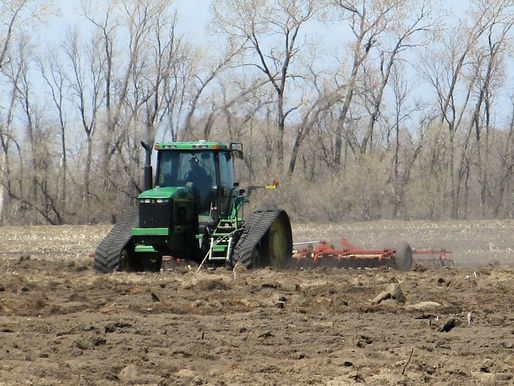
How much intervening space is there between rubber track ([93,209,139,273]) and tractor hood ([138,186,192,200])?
862mm

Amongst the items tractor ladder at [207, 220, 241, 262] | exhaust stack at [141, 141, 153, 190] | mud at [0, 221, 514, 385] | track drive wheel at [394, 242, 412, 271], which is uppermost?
exhaust stack at [141, 141, 153, 190]

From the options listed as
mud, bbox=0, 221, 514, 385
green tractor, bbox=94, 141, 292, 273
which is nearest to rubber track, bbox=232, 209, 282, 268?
green tractor, bbox=94, 141, 292, 273

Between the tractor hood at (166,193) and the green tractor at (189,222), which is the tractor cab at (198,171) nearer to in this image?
the green tractor at (189,222)

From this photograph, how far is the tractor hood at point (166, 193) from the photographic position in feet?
56.6

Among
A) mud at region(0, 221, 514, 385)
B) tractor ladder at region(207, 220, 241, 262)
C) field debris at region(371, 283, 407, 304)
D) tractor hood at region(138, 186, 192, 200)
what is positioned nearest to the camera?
mud at region(0, 221, 514, 385)

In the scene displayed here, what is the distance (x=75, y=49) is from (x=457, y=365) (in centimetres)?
4338

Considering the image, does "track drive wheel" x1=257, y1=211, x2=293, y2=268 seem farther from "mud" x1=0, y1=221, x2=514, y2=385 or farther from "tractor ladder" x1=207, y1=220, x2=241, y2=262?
"mud" x1=0, y1=221, x2=514, y2=385

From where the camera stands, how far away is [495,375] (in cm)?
830

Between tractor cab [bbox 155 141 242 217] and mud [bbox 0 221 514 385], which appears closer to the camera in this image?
mud [bbox 0 221 514 385]

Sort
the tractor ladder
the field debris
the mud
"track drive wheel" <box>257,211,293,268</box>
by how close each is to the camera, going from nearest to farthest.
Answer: the mud
the field debris
the tractor ladder
"track drive wheel" <box>257,211,293,268</box>

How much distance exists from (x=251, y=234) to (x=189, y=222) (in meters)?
1.13

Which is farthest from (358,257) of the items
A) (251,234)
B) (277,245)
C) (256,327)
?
(256,327)

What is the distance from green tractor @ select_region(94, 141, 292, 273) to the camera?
1734 centimetres

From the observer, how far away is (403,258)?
20.2 m
